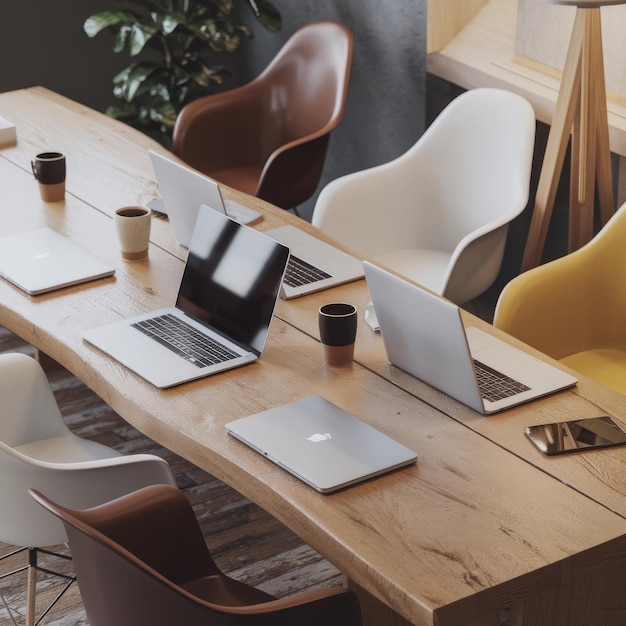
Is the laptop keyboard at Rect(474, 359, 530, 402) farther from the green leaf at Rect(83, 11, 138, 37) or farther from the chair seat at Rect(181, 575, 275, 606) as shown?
the green leaf at Rect(83, 11, 138, 37)

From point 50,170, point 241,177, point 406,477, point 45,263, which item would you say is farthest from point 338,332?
point 241,177

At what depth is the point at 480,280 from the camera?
344 centimetres

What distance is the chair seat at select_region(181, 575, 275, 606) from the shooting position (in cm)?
205

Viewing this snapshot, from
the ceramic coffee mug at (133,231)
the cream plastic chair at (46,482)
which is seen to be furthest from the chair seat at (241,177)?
the cream plastic chair at (46,482)

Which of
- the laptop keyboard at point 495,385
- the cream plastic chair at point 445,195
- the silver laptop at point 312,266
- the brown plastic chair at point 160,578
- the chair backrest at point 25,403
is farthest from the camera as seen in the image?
the cream plastic chair at point 445,195

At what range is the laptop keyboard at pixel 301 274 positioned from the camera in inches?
107

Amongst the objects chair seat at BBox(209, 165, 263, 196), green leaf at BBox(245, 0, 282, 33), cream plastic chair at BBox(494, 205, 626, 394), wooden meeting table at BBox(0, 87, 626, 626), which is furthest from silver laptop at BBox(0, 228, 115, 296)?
green leaf at BBox(245, 0, 282, 33)

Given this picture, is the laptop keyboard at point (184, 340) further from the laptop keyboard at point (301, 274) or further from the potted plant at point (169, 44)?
the potted plant at point (169, 44)

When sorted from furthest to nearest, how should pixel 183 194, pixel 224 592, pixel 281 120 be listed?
1. pixel 281 120
2. pixel 183 194
3. pixel 224 592

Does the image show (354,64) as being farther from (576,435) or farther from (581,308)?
(576,435)

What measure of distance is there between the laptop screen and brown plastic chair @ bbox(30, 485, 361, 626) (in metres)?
0.47

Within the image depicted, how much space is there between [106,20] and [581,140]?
7.77 feet

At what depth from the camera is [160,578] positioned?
1638 mm

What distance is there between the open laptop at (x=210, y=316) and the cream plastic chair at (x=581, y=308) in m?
0.75
